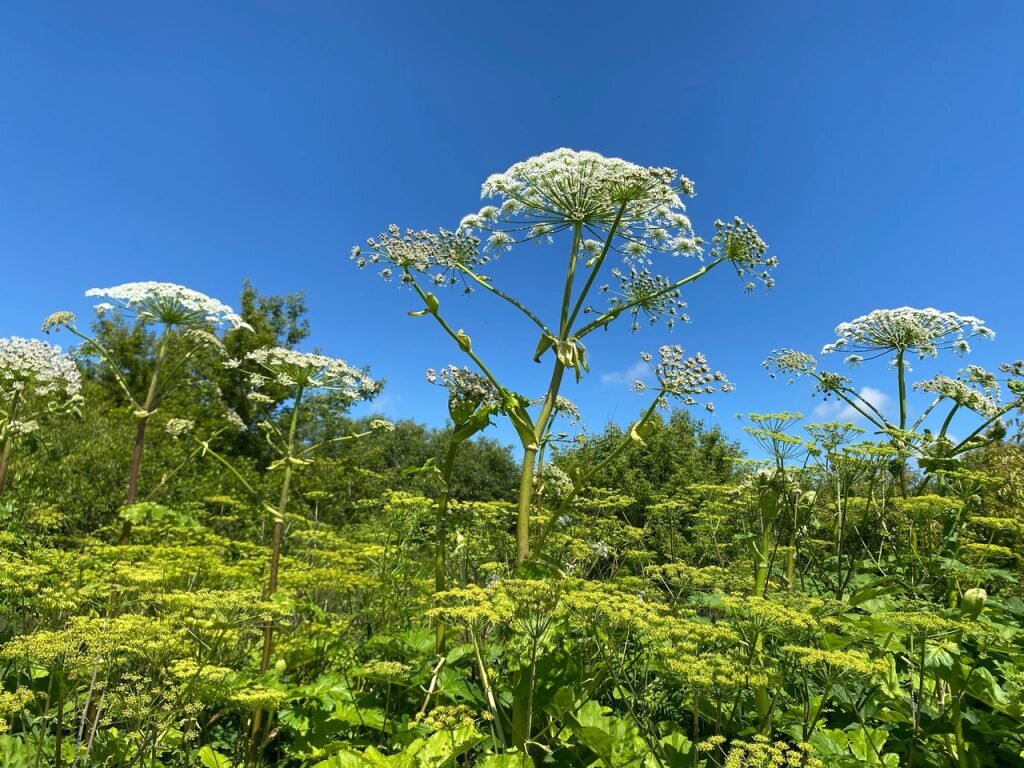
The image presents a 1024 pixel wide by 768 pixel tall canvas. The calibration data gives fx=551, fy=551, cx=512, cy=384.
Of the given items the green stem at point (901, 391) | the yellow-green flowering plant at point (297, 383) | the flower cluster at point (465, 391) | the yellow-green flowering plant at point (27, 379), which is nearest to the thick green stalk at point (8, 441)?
the yellow-green flowering plant at point (27, 379)

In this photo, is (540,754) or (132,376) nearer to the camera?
(540,754)

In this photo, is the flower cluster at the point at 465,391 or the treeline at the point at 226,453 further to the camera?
the treeline at the point at 226,453

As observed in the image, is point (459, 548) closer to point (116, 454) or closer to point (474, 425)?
point (474, 425)

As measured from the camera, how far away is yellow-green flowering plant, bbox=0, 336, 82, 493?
5305 mm

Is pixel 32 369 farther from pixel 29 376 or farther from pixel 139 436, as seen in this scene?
pixel 139 436

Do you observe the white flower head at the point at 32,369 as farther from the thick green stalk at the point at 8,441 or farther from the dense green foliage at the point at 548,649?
the dense green foliage at the point at 548,649

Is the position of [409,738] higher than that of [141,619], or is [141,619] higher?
[141,619]

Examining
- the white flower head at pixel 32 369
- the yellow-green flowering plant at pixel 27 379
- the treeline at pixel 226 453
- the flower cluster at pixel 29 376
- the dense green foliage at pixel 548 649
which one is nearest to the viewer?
the dense green foliage at pixel 548 649

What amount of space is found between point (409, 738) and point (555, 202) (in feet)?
12.3

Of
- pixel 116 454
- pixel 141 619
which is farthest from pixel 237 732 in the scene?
pixel 116 454

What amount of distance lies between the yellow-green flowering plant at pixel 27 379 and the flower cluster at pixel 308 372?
7.35ft

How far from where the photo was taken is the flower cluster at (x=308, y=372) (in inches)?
195

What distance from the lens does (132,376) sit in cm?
2480

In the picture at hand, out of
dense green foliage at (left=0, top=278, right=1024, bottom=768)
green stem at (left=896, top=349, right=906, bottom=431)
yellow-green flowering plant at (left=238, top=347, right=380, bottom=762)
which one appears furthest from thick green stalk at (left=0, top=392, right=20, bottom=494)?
green stem at (left=896, top=349, right=906, bottom=431)
